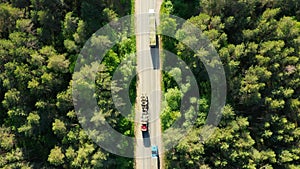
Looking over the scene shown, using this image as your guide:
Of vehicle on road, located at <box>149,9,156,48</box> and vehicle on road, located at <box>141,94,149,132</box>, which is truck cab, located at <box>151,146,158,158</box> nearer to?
vehicle on road, located at <box>141,94,149,132</box>

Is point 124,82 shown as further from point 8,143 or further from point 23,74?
point 8,143

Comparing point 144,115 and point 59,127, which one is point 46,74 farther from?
point 144,115

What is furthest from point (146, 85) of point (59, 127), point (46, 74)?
point (46, 74)

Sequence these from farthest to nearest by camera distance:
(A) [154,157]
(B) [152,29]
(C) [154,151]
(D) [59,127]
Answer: (B) [152,29], (A) [154,157], (C) [154,151], (D) [59,127]

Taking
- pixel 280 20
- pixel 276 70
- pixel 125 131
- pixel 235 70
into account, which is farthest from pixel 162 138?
pixel 280 20

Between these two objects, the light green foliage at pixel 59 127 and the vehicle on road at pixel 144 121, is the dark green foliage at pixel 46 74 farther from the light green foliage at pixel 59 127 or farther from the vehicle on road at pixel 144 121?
the vehicle on road at pixel 144 121

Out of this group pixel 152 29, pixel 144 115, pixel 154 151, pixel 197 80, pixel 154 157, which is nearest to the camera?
pixel 197 80

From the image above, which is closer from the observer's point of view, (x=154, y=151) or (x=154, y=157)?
(x=154, y=151)
